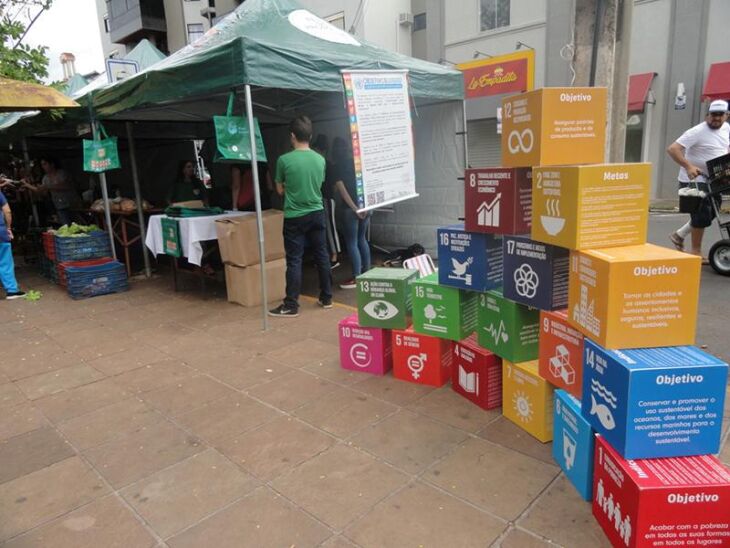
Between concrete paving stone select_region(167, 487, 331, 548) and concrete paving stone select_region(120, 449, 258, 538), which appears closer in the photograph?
concrete paving stone select_region(167, 487, 331, 548)

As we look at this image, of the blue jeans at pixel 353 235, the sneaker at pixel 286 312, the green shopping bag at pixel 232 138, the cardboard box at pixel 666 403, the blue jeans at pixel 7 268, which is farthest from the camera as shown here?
the blue jeans at pixel 7 268

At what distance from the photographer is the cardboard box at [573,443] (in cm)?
224

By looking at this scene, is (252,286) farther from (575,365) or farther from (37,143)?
(37,143)

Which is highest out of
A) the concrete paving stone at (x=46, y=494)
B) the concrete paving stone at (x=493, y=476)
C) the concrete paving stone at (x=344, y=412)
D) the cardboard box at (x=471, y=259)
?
the cardboard box at (x=471, y=259)

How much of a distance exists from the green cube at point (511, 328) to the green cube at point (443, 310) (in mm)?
266

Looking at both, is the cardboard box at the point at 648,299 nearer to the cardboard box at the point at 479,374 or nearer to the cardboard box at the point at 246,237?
the cardboard box at the point at 479,374

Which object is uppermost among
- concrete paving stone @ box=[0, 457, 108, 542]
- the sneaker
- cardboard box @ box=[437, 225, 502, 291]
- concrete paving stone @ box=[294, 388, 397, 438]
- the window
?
the window

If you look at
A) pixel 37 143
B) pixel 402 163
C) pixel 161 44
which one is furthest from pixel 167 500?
pixel 161 44

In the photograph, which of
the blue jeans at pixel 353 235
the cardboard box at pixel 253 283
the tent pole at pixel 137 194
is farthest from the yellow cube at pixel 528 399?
the tent pole at pixel 137 194

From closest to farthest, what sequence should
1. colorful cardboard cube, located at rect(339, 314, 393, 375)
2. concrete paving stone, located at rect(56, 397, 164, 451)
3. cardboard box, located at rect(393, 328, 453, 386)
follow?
1. concrete paving stone, located at rect(56, 397, 164, 451)
2. cardboard box, located at rect(393, 328, 453, 386)
3. colorful cardboard cube, located at rect(339, 314, 393, 375)

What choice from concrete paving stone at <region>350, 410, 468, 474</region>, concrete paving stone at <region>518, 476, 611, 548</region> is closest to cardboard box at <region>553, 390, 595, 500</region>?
concrete paving stone at <region>518, 476, 611, 548</region>

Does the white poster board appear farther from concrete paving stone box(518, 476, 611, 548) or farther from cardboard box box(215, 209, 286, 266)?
concrete paving stone box(518, 476, 611, 548)

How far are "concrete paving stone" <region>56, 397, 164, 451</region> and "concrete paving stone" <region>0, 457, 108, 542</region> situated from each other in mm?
223

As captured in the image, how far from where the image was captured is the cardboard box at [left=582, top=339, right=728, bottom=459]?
1.91m
